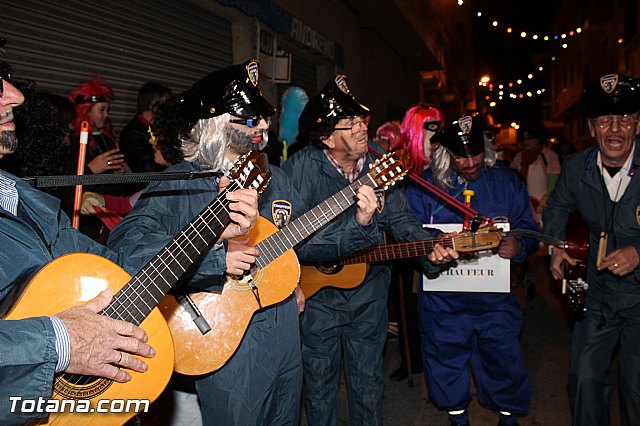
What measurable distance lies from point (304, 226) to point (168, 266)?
103cm

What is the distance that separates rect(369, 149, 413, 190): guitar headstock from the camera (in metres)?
3.15

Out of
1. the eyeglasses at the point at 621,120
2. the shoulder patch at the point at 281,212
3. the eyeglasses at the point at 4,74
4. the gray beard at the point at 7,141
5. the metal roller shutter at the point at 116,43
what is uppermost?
the metal roller shutter at the point at 116,43

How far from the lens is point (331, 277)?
3818 mm

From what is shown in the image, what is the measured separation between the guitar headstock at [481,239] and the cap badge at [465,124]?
0.75m

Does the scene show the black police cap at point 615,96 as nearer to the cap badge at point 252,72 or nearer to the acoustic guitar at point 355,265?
the acoustic guitar at point 355,265

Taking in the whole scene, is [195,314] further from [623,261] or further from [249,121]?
[623,261]

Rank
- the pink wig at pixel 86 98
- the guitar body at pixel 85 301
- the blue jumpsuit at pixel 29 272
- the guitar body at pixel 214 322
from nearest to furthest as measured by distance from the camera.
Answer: the blue jumpsuit at pixel 29 272 → the guitar body at pixel 85 301 → the guitar body at pixel 214 322 → the pink wig at pixel 86 98

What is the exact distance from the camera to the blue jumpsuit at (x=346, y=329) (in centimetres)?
377

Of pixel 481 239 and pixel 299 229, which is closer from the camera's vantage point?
pixel 299 229

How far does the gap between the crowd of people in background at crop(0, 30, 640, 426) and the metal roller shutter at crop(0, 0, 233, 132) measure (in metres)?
0.55

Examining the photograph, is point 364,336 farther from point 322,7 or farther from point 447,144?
point 322,7

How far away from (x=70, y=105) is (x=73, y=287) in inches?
114

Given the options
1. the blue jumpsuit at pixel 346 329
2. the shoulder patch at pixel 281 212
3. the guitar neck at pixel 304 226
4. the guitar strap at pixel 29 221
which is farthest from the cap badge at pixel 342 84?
the guitar strap at pixel 29 221

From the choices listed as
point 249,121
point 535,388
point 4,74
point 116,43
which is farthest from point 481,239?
point 116,43
